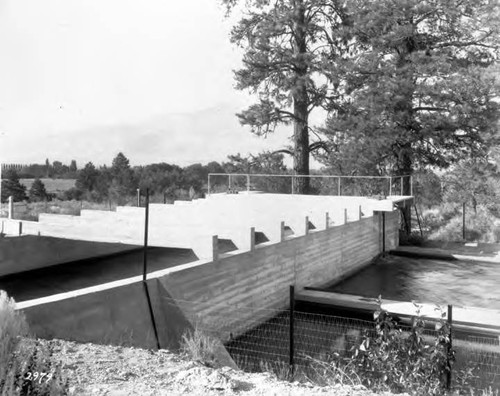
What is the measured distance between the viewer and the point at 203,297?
342 inches

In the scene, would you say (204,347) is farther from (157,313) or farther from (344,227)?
(344,227)

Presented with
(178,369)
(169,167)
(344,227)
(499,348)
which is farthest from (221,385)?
(169,167)

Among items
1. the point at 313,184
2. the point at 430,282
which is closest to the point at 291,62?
the point at 313,184

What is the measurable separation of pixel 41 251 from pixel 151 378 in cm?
1019

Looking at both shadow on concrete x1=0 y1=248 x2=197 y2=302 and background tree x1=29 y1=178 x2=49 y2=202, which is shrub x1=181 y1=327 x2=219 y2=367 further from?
background tree x1=29 y1=178 x2=49 y2=202

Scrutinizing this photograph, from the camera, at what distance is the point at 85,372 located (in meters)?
4.66

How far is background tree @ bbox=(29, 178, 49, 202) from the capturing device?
91.9 ft

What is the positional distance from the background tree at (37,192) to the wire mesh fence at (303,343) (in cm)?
2094

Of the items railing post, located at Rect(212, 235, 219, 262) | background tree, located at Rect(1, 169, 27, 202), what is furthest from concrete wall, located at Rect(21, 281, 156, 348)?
background tree, located at Rect(1, 169, 27, 202)

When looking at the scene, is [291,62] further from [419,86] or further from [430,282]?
[430,282]

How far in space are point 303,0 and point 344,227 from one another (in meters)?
13.3

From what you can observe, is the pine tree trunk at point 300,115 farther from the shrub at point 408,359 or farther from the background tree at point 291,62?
the shrub at point 408,359

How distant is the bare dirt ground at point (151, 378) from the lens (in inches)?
175

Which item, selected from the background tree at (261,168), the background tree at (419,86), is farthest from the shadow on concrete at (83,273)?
the background tree at (419,86)
